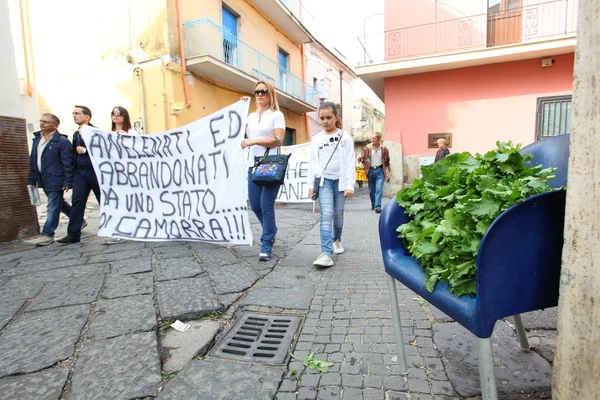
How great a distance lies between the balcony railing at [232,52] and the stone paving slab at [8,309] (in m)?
9.34

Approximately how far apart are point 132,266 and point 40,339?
131cm

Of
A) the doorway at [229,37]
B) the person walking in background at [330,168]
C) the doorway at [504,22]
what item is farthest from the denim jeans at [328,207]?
the doorway at [229,37]

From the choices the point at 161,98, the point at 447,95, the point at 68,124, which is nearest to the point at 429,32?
the point at 447,95

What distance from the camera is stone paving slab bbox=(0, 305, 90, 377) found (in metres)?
1.83

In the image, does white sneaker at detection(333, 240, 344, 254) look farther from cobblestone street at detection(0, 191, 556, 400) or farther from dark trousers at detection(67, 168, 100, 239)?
dark trousers at detection(67, 168, 100, 239)

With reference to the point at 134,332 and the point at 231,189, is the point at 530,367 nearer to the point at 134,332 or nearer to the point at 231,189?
the point at 134,332

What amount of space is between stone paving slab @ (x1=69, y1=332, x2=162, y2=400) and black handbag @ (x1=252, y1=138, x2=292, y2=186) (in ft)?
5.36

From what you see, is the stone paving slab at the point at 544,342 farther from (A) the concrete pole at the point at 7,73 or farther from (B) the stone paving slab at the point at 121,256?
(A) the concrete pole at the point at 7,73

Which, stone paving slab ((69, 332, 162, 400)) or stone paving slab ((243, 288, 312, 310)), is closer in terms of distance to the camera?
stone paving slab ((69, 332, 162, 400))

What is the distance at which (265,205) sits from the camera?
3.46 metres

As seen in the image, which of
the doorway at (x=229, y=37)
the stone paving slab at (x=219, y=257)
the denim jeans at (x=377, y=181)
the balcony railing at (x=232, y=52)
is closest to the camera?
the stone paving slab at (x=219, y=257)

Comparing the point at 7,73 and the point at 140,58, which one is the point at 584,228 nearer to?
the point at 7,73

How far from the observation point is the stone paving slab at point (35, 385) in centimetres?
158

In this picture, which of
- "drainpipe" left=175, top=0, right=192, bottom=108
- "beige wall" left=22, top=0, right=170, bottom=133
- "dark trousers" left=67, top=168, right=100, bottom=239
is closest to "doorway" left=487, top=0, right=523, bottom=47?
"drainpipe" left=175, top=0, right=192, bottom=108
